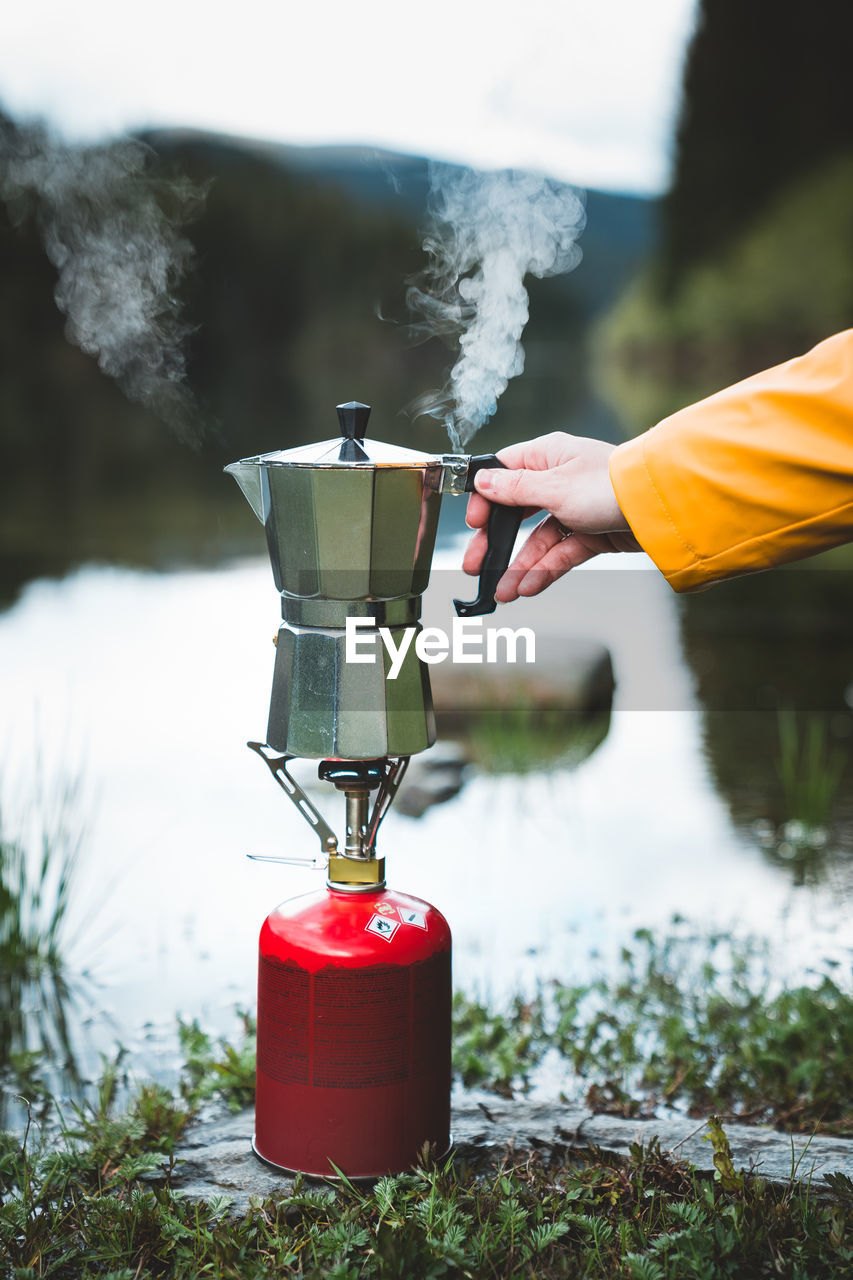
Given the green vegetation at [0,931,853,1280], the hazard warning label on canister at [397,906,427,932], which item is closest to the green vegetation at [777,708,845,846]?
the green vegetation at [0,931,853,1280]

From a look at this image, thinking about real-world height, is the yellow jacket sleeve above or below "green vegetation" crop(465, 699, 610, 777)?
above

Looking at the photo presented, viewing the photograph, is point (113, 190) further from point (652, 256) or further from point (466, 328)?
point (652, 256)

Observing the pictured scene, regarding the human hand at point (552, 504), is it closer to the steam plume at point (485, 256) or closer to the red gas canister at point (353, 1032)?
the steam plume at point (485, 256)

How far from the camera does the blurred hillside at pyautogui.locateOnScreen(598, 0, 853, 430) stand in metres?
41.2

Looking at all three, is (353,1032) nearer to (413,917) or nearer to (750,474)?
(413,917)

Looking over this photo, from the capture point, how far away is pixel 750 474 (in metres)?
1.85

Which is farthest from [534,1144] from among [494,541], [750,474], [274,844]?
[274,844]

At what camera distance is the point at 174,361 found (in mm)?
2799

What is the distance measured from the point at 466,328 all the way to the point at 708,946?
1.91 metres

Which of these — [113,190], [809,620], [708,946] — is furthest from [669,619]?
[113,190]

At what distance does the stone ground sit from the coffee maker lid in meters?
1.14

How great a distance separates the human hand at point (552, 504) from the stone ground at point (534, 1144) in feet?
3.18

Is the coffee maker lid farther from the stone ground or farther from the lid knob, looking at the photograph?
the stone ground

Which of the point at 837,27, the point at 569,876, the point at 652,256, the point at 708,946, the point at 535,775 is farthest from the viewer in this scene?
the point at 652,256
